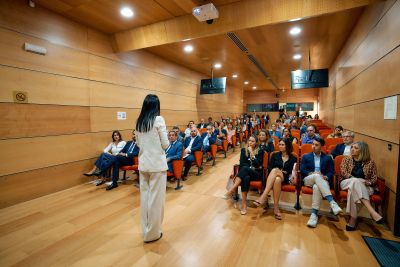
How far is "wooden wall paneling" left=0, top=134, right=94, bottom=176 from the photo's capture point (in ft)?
11.4

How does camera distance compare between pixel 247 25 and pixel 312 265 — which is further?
pixel 247 25

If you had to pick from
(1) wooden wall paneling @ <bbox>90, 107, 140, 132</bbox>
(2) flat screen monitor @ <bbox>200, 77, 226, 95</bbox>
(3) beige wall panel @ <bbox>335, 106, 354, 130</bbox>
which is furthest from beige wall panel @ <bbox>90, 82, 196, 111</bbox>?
(3) beige wall panel @ <bbox>335, 106, 354, 130</bbox>

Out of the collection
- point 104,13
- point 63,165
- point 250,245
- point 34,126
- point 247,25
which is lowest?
point 250,245

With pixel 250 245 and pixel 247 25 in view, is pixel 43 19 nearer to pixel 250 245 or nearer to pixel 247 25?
pixel 247 25

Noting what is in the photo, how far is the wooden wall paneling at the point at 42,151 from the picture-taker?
3.46 m

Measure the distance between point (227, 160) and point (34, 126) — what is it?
496 centimetres

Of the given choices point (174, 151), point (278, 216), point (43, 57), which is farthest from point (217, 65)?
point (278, 216)

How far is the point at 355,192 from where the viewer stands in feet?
8.93

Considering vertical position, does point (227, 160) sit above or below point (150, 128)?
below

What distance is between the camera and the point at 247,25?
3.72 meters

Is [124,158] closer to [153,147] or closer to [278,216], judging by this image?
[153,147]

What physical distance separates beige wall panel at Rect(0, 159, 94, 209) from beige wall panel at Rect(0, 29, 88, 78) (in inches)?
73.6

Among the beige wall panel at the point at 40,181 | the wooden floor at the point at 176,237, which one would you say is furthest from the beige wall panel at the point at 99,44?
the wooden floor at the point at 176,237

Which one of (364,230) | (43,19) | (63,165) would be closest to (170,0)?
(43,19)
